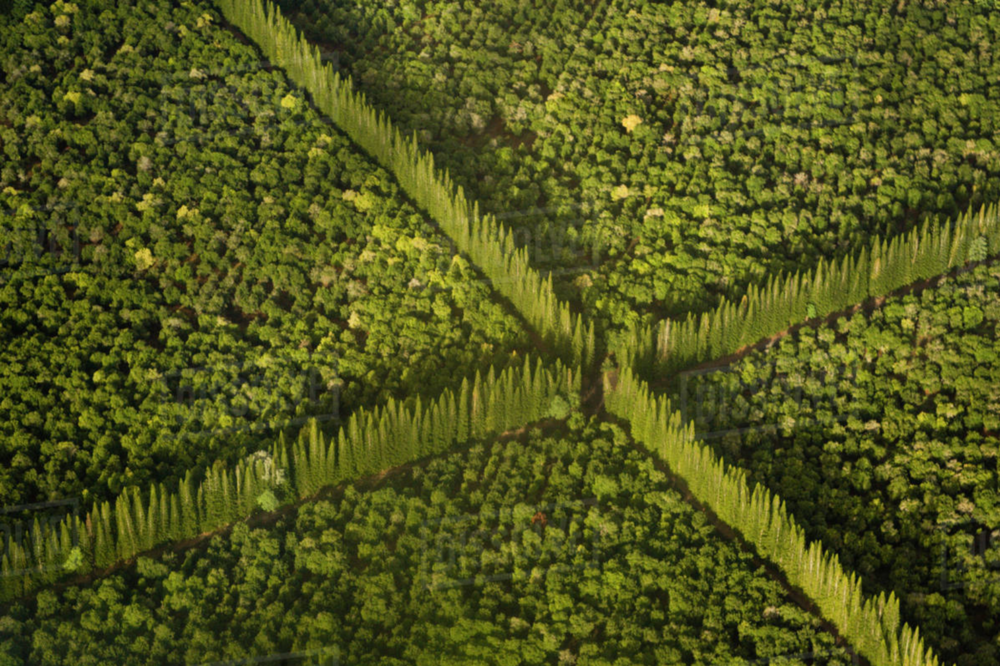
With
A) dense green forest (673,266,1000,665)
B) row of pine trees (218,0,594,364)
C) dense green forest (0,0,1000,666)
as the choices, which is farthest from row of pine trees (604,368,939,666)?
row of pine trees (218,0,594,364)

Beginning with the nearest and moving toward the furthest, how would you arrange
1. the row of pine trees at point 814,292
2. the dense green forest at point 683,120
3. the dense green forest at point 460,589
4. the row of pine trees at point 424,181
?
the dense green forest at point 460,589, the row of pine trees at point 814,292, the row of pine trees at point 424,181, the dense green forest at point 683,120

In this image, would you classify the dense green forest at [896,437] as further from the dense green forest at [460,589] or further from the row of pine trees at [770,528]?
the dense green forest at [460,589]

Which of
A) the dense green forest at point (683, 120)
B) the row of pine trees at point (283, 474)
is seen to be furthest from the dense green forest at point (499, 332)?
the dense green forest at point (683, 120)

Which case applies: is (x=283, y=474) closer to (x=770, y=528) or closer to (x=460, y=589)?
(x=460, y=589)

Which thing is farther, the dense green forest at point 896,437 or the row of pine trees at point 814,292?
the row of pine trees at point 814,292

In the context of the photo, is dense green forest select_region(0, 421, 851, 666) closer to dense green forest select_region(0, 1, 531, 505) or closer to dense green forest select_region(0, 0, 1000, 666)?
dense green forest select_region(0, 0, 1000, 666)
